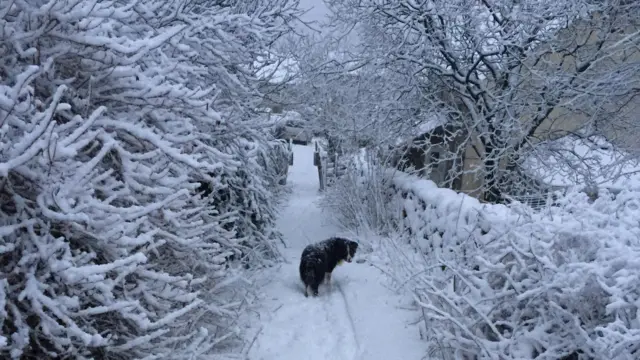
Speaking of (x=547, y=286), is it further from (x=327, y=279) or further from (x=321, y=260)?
(x=327, y=279)

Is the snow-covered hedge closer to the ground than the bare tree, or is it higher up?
closer to the ground

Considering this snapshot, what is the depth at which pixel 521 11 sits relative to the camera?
785 centimetres

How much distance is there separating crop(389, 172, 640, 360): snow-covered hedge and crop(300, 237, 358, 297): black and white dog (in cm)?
215

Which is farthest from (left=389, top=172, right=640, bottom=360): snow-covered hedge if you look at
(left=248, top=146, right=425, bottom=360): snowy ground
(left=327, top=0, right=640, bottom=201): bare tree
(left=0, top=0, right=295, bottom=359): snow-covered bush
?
(left=327, top=0, right=640, bottom=201): bare tree

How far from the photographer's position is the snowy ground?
14.8ft

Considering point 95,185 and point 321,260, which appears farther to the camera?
point 321,260

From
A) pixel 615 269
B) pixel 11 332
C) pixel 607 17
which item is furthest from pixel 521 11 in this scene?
pixel 11 332

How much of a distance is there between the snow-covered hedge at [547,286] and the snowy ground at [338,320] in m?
0.56

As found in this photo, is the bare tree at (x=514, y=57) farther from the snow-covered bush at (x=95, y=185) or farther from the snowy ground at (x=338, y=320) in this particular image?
the snow-covered bush at (x=95, y=185)

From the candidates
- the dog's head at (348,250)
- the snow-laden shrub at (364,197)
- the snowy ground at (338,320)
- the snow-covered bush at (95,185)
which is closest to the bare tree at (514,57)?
the snow-laden shrub at (364,197)

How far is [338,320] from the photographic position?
5.50 m

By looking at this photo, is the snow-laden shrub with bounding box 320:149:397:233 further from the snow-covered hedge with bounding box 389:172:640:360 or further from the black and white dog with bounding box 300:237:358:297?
the snow-covered hedge with bounding box 389:172:640:360

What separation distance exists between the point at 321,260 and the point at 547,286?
12.0ft

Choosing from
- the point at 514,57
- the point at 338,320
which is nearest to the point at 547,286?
the point at 338,320
